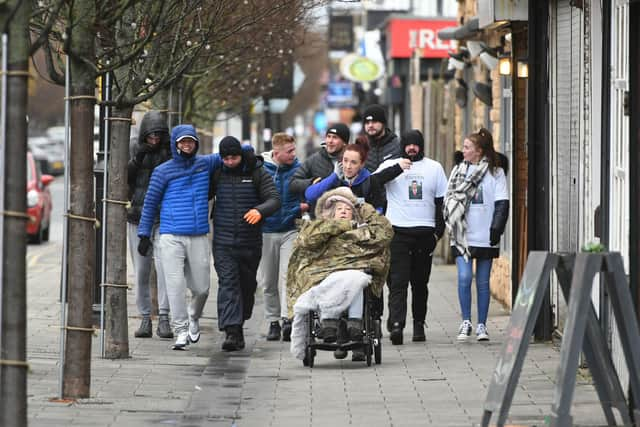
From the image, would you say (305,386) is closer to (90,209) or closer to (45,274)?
(90,209)

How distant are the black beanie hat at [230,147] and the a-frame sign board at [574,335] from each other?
4814 millimetres

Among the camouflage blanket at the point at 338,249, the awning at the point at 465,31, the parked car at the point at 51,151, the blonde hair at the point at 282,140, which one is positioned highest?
the parked car at the point at 51,151

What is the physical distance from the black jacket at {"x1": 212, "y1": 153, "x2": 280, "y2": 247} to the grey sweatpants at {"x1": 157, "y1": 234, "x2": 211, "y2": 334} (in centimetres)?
20

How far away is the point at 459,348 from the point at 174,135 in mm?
2853

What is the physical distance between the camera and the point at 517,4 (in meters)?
13.8

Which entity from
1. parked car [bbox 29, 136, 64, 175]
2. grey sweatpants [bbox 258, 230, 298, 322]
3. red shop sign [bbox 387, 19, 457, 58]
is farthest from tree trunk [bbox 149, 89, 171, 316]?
parked car [bbox 29, 136, 64, 175]

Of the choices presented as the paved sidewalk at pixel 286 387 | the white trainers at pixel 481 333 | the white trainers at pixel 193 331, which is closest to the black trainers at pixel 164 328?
the paved sidewalk at pixel 286 387

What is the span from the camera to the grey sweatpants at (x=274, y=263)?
1366 centimetres

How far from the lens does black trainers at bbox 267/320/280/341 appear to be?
536 inches

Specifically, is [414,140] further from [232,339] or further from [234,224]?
[232,339]

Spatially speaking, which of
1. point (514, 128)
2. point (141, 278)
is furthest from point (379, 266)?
point (514, 128)

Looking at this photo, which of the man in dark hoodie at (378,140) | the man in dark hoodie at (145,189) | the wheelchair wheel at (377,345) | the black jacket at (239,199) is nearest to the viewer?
the wheelchair wheel at (377,345)

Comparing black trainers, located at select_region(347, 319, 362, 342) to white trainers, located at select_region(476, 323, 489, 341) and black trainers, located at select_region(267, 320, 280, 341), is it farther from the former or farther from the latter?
black trainers, located at select_region(267, 320, 280, 341)

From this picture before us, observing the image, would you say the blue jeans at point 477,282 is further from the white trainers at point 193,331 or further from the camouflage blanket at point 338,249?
the white trainers at point 193,331
